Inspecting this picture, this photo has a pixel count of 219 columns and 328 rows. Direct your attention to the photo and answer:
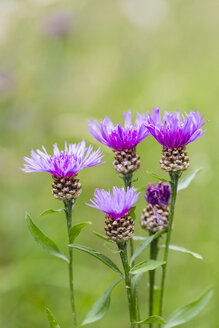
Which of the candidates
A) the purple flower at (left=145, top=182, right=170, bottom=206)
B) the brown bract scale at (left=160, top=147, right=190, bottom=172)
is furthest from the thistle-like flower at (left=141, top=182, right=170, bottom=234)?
the brown bract scale at (left=160, top=147, right=190, bottom=172)

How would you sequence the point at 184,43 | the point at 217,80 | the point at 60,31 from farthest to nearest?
1. the point at 184,43
2. the point at 217,80
3. the point at 60,31

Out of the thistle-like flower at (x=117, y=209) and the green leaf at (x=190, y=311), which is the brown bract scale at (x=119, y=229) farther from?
the green leaf at (x=190, y=311)

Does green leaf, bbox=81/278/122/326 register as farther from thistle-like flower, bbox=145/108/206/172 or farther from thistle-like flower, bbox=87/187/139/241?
thistle-like flower, bbox=145/108/206/172

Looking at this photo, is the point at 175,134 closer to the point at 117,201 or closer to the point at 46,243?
the point at 117,201

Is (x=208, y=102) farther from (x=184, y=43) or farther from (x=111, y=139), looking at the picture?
(x=111, y=139)

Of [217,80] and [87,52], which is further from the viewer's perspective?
[87,52]

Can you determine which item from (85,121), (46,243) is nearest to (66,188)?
(46,243)

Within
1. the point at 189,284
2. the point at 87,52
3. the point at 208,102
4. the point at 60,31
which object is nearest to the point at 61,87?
the point at 60,31
